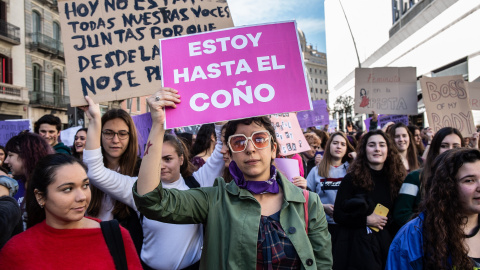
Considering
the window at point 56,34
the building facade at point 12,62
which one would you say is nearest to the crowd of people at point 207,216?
the building facade at point 12,62

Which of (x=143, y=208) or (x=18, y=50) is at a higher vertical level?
(x=18, y=50)

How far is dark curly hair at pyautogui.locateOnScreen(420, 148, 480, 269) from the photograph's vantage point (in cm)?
201

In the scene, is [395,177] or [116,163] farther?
[395,177]

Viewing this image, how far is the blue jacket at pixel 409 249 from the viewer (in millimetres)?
2066

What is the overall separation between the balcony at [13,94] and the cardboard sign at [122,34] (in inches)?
863

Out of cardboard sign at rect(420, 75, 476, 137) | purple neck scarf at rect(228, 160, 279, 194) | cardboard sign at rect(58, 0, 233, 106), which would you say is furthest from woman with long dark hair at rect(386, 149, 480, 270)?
cardboard sign at rect(420, 75, 476, 137)

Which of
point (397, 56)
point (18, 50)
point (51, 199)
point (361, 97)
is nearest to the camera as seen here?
point (51, 199)

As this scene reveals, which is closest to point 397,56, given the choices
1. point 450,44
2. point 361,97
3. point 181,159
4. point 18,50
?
point 450,44

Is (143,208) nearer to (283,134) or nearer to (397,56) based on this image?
(283,134)

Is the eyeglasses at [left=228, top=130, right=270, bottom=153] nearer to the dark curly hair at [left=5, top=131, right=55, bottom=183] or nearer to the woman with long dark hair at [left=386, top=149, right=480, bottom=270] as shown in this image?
the woman with long dark hair at [left=386, top=149, right=480, bottom=270]

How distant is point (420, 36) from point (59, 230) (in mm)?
19073

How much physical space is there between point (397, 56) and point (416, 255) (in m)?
21.4

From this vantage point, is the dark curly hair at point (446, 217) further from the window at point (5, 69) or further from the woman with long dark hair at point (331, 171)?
the window at point (5, 69)

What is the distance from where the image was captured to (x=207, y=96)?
217 cm
